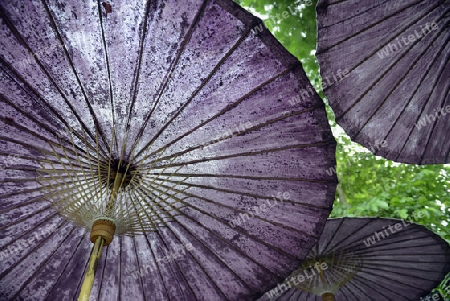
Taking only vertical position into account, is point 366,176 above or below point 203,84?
above

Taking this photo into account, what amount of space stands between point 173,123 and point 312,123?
0.98 meters

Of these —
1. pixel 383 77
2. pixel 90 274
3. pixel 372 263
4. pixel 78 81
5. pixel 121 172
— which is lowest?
pixel 90 274

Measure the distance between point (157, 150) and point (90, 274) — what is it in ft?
3.21

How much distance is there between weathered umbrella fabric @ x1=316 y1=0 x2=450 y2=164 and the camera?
306 cm

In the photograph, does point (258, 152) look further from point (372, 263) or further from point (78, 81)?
point (372, 263)

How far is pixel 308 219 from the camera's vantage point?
3141 mm

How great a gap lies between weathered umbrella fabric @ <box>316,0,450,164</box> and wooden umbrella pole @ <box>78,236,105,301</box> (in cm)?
218

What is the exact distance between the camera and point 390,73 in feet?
11.4

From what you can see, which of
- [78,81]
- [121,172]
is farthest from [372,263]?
[78,81]

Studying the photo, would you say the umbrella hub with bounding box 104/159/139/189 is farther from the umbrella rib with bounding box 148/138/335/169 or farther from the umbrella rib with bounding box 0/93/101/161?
the umbrella rib with bounding box 0/93/101/161

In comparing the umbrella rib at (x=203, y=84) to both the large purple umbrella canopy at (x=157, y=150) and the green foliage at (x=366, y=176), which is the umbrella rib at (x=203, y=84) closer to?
the large purple umbrella canopy at (x=157, y=150)

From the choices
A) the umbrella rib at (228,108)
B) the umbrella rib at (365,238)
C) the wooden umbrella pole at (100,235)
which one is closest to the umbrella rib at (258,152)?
the umbrella rib at (228,108)

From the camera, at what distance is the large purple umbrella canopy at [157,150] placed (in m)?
2.45

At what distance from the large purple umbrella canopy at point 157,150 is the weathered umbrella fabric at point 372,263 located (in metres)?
1.21
